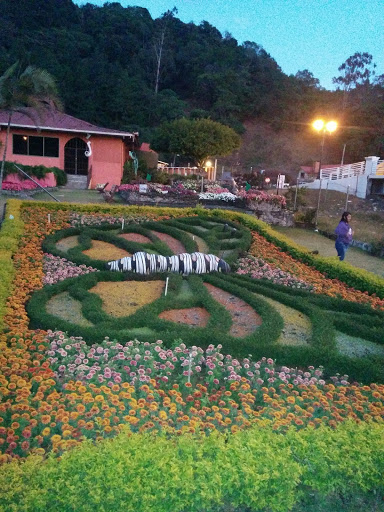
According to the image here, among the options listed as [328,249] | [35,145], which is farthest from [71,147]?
[328,249]

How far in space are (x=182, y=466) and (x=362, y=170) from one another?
2702 cm

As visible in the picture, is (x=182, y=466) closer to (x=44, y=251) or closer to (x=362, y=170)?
(x=44, y=251)

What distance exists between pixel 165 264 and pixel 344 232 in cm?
401

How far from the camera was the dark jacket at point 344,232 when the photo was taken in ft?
33.3

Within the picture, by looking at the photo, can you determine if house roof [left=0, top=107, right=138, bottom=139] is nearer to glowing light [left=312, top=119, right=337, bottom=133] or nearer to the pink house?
the pink house

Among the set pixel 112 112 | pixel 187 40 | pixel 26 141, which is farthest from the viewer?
pixel 187 40

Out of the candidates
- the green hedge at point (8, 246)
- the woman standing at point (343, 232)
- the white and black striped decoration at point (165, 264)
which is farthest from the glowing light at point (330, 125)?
the green hedge at point (8, 246)

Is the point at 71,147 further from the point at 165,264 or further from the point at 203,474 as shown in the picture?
the point at 203,474

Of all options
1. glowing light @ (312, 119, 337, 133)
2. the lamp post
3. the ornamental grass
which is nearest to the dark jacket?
the ornamental grass

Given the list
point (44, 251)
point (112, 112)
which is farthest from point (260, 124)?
point (44, 251)

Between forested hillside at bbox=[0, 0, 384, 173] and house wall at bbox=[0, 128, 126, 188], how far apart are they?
14657 mm

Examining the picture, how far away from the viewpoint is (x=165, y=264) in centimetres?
867

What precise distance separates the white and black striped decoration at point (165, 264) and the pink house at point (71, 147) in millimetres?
15829

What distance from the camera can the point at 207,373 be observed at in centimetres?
480
